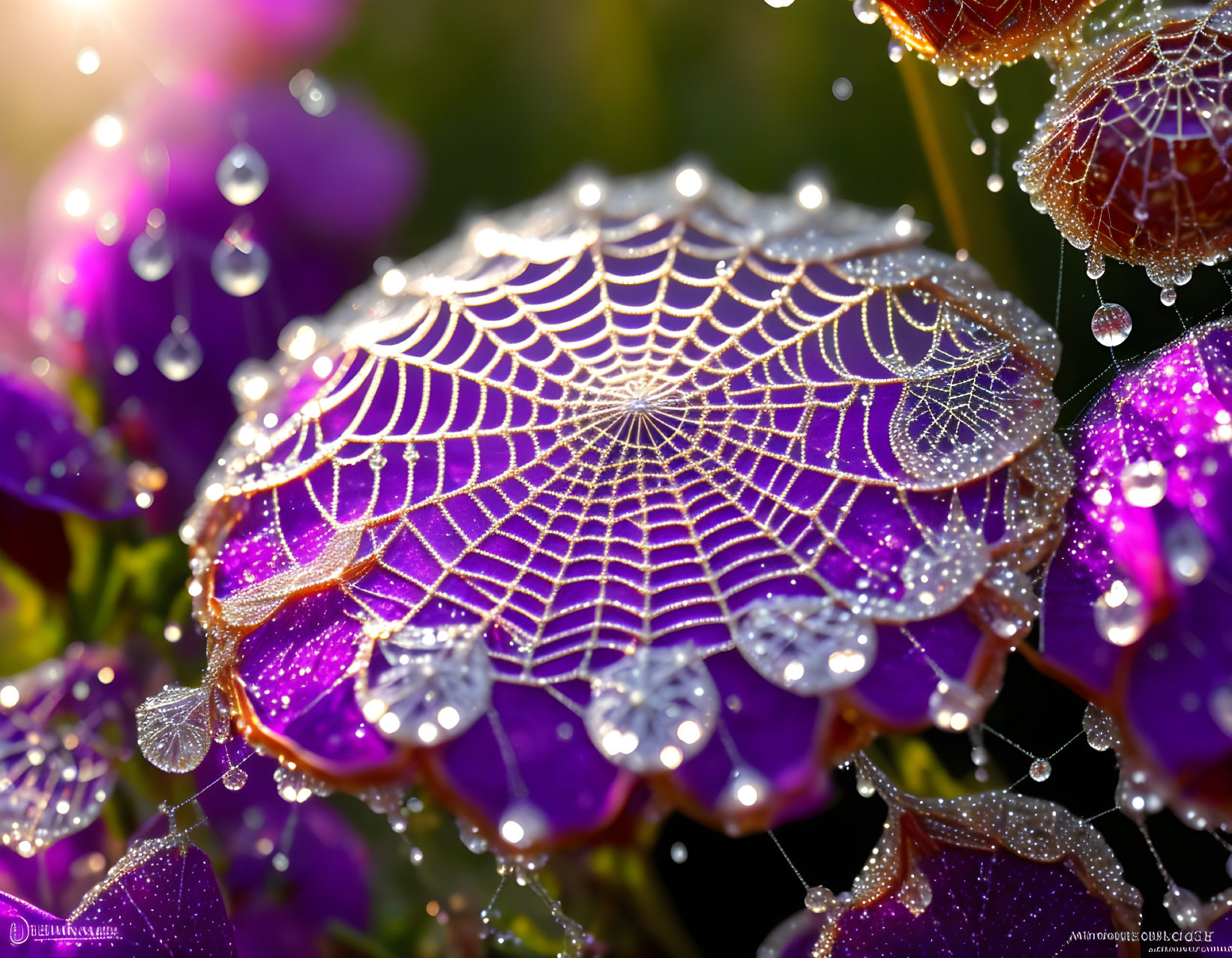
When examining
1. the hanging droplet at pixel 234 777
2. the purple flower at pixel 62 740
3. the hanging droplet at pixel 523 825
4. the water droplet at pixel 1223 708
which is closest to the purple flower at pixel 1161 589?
the water droplet at pixel 1223 708

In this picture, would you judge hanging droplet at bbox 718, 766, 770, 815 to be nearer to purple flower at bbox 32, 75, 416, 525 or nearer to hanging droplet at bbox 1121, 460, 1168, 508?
hanging droplet at bbox 1121, 460, 1168, 508

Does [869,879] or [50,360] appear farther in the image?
[50,360]

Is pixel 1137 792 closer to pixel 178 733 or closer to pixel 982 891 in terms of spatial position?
pixel 982 891

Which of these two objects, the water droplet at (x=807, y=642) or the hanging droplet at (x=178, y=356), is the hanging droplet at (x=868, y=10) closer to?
the water droplet at (x=807, y=642)

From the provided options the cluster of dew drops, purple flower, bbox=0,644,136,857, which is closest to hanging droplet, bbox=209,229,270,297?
the cluster of dew drops

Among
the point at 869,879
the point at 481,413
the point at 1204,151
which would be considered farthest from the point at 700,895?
the point at 1204,151

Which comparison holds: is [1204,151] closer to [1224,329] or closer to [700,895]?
[1224,329]
